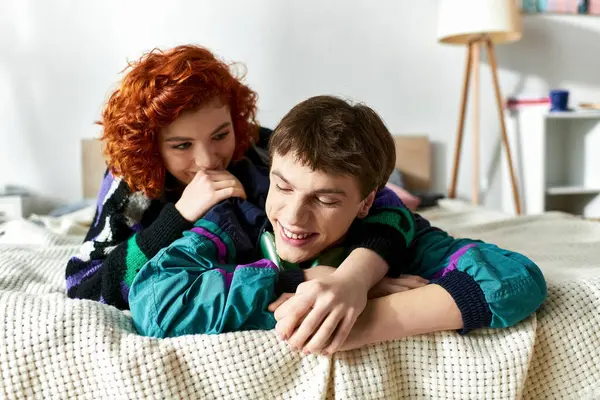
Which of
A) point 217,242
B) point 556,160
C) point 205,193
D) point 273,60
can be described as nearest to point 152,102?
point 205,193

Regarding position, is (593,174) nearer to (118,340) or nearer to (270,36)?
(270,36)

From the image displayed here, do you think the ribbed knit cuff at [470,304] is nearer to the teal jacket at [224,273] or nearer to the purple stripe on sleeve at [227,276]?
the teal jacket at [224,273]

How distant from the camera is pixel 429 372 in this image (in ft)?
2.88

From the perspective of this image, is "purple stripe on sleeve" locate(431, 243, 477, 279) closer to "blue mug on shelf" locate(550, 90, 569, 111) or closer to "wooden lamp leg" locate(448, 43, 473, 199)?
"wooden lamp leg" locate(448, 43, 473, 199)

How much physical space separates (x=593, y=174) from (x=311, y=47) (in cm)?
192

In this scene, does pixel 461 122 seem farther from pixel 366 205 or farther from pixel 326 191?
pixel 326 191

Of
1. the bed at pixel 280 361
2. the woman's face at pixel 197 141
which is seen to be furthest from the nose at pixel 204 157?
the bed at pixel 280 361

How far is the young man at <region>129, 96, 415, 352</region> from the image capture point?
85cm

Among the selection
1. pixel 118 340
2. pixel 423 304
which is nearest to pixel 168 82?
pixel 118 340

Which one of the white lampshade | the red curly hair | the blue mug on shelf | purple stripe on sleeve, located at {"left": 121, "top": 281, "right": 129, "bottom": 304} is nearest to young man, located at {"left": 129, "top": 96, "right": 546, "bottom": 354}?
purple stripe on sleeve, located at {"left": 121, "top": 281, "right": 129, "bottom": 304}

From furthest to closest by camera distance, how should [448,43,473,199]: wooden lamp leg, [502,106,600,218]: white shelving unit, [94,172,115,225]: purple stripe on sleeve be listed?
[502,106,600,218]: white shelving unit → [448,43,473,199]: wooden lamp leg → [94,172,115,225]: purple stripe on sleeve

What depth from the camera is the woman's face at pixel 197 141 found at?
1.21m

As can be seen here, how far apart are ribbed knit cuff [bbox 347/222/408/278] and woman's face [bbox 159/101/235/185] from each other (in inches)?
14.4

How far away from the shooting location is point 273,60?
3.34 metres
